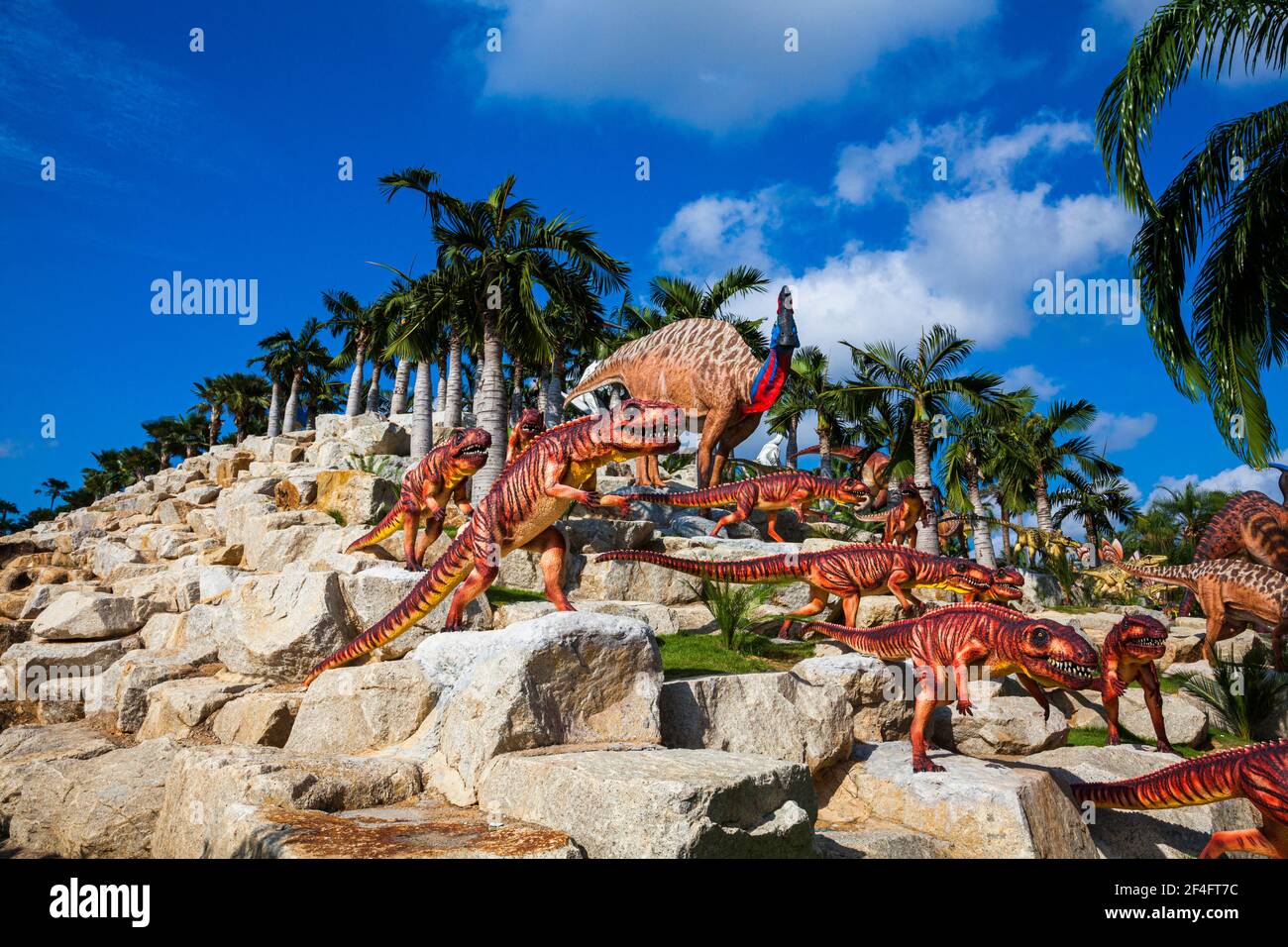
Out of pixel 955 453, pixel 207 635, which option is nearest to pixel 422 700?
pixel 207 635

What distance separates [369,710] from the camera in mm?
5914

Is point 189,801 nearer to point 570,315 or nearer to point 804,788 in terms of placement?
point 804,788

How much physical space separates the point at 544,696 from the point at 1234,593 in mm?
11149

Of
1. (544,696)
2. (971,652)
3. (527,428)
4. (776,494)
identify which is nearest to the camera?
(544,696)

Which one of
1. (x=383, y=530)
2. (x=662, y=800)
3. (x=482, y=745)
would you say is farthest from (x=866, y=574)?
(x=662, y=800)

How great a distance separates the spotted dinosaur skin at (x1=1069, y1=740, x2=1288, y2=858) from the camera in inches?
188

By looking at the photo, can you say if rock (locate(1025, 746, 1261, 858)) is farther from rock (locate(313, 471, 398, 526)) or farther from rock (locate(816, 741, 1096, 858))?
rock (locate(313, 471, 398, 526))

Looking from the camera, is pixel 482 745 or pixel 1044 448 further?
pixel 1044 448

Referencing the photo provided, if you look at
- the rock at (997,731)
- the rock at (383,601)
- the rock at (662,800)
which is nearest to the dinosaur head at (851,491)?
the rock at (997,731)

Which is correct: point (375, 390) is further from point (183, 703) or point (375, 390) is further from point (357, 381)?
point (183, 703)

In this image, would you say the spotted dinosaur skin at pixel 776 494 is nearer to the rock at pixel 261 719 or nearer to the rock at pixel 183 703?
the rock at pixel 183 703

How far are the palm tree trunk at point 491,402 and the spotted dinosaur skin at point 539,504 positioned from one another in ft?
25.0
